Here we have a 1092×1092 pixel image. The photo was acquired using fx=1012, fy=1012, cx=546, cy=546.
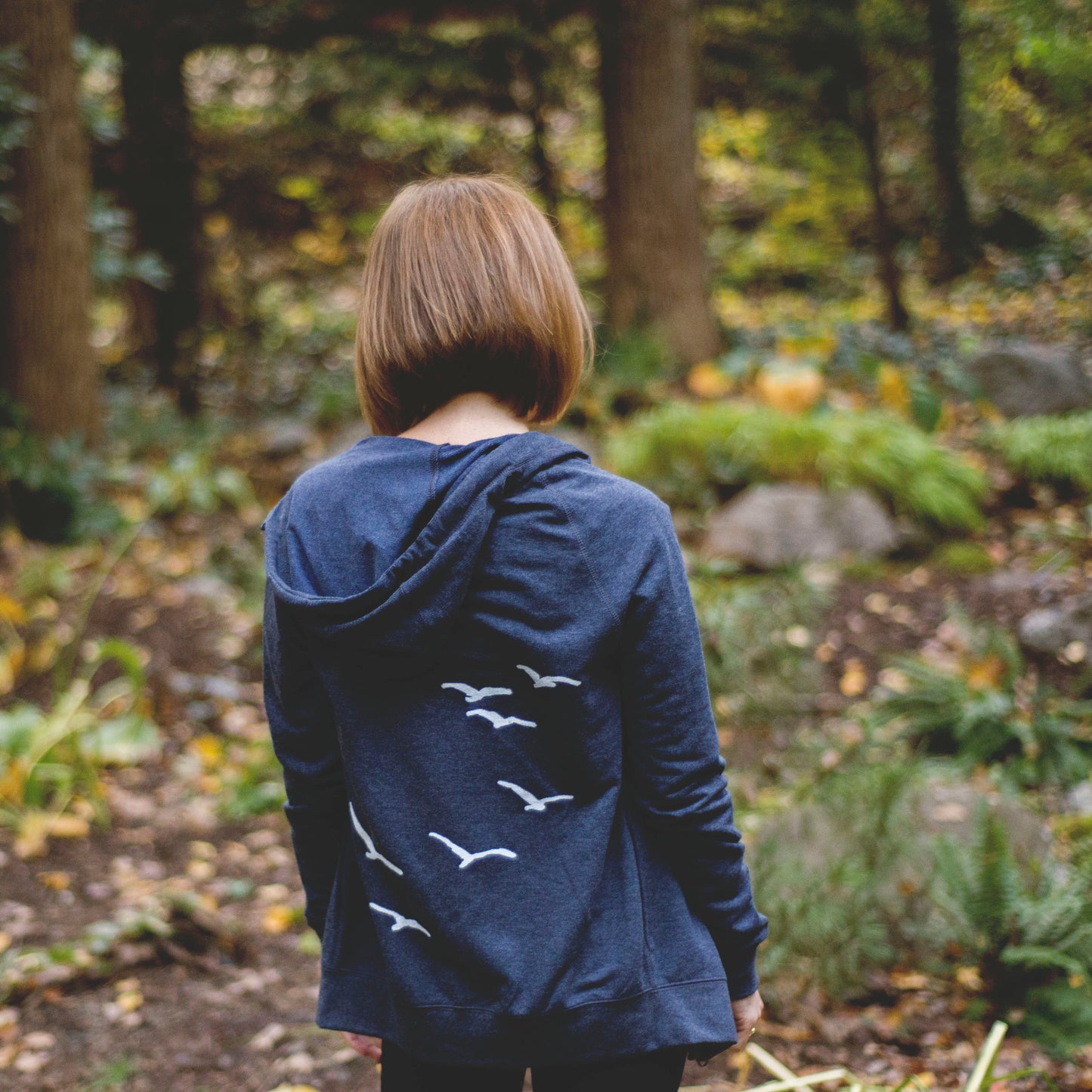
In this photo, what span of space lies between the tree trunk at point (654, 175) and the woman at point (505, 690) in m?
7.34

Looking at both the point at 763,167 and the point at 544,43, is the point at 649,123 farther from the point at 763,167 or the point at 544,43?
the point at 763,167

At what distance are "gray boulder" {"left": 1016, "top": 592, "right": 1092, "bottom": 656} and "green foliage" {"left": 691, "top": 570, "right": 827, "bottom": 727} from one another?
98 cm

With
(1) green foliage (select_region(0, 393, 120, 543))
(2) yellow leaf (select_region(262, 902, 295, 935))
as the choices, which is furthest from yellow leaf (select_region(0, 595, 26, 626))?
(2) yellow leaf (select_region(262, 902, 295, 935))

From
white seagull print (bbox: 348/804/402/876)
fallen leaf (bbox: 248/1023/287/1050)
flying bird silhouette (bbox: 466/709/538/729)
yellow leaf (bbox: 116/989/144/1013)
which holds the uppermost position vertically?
flying bird silhouette (bbox: 466/709/538/729)

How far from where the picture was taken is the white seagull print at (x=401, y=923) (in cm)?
131

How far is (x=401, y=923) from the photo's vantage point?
132 centimetres

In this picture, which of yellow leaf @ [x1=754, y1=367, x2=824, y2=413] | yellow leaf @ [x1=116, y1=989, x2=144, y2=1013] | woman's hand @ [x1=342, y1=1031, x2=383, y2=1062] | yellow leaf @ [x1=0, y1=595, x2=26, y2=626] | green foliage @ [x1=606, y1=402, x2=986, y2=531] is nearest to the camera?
woman's hand @ [x1=342, y1=1031, x2=383, y2=1062]

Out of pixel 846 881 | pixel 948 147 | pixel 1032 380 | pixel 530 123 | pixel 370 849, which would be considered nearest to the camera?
pixel 370 849

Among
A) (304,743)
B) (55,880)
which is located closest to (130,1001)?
(55,880)

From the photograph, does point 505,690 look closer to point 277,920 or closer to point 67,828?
point 277,920

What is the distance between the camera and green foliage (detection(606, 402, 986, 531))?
619 centimetres

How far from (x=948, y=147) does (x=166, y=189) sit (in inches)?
314

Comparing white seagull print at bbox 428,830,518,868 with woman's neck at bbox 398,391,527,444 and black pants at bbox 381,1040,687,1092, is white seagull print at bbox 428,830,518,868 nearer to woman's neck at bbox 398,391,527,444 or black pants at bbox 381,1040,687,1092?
black pants at bbox 381,1040,687,1092

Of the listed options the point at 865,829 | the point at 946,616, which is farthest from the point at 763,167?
the point at 865,829
